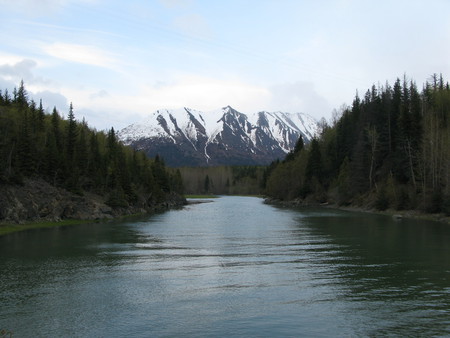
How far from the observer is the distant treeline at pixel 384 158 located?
85.5 metres

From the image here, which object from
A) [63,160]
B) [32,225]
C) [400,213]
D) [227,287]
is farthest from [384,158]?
[227,287]

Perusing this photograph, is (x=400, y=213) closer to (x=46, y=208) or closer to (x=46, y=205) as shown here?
(x=46, y=208)

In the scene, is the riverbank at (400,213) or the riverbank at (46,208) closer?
the riverbank at (46,208)

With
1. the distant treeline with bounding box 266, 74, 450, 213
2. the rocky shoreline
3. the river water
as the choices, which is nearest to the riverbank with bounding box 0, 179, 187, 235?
the rocky shoreline

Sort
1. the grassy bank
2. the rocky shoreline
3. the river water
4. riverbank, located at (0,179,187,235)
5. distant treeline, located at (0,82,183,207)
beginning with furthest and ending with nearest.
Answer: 1. distant treeline, located at (0,82,183,207)
2. the rocky shoreline
3. riverbank, located at (0,179,187,235)
4. the grassy bank
5. the river water

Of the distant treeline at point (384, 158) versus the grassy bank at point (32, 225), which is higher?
the distant treeline at point (384, 158)

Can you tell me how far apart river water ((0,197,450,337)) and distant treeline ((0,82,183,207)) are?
38881 millimetres

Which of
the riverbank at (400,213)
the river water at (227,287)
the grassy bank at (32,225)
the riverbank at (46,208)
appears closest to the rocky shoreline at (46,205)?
the riverbank at (46,208)

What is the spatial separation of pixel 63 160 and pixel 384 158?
82251 millimetres

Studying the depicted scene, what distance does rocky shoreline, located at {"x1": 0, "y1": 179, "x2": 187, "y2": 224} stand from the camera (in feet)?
223

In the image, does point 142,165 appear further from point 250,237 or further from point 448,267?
point 448,267

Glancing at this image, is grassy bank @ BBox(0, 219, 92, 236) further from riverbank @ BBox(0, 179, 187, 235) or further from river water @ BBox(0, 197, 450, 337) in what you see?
river water @ BBox(0, 197, 450, 337)

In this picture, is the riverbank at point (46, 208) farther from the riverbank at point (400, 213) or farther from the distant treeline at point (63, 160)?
the riverbank at point (400, 213)

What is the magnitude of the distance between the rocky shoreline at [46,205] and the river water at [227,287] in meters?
19.9
